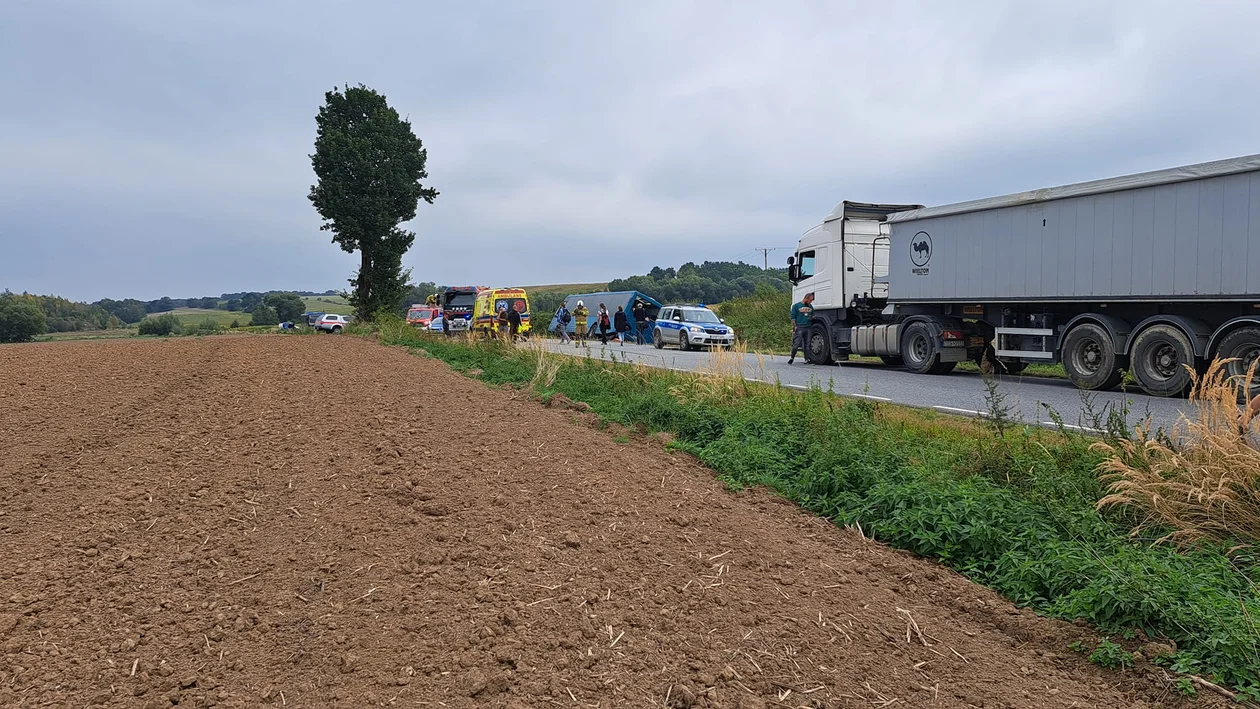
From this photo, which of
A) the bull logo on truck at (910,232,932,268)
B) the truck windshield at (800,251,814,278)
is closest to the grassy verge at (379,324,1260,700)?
the bull logo on truck at (910,232,932,268)

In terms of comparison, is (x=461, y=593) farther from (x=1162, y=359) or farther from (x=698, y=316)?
(x=698, y=316)

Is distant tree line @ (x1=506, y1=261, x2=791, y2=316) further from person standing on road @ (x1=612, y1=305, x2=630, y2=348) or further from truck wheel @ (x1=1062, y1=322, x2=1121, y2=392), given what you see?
truck wheel @ (x1=1062, y1=322, x2=1121, y2=392)

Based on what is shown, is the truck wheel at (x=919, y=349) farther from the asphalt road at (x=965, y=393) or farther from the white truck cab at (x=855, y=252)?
the white truck cab at (x=855, y=252)

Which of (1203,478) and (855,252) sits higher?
(855,252)

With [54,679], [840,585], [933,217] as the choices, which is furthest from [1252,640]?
[933,217]

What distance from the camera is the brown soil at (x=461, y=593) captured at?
297 centimetres

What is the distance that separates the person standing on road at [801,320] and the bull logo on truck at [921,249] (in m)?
3.39

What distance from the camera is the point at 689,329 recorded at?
1126 inches

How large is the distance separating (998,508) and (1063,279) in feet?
35.3

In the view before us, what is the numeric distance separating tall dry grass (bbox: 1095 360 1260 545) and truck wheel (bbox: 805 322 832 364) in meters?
14.4

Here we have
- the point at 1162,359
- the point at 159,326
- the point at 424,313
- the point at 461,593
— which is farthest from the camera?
the point at 424,313

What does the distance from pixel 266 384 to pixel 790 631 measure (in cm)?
893

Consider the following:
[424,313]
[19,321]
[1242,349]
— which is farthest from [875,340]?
[19,321]

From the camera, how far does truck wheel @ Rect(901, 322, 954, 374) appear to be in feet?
54.3
